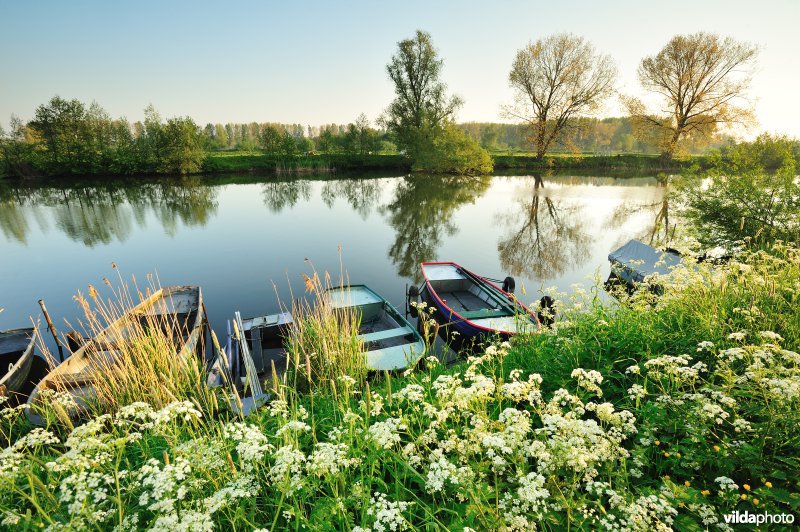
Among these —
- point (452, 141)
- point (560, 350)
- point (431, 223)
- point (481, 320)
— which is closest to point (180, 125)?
point (452, 141)

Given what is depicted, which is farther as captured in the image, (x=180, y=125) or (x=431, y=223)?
(x=180, y=125)

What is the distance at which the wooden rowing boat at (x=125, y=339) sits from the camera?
5.39 m

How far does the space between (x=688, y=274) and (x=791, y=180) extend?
23.9 feet

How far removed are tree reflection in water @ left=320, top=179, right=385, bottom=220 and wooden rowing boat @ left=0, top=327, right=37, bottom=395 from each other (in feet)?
65.1

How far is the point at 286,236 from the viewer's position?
21.9 m

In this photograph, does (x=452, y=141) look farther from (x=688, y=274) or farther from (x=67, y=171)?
(x=67, y=171)

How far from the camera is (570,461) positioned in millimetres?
2236

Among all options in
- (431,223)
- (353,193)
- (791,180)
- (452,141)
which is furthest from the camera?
(452,141)

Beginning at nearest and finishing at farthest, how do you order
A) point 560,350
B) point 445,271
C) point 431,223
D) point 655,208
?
point 560,350, point 445,271, point 431,223, point 655,208

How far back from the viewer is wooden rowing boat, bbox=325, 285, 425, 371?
A: 759 centimetres

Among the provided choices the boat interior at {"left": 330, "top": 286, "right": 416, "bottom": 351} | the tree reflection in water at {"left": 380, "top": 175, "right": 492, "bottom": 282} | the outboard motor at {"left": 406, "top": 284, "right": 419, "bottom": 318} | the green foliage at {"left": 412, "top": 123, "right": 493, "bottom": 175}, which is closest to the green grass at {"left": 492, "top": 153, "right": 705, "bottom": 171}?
the green foliage at {"left": 412, "top": 123, "right": 493, "bottom": 175}

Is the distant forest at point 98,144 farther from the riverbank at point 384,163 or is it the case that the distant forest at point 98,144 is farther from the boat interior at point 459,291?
the boat interior at point 459,291

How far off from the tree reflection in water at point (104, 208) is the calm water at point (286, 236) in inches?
6.1

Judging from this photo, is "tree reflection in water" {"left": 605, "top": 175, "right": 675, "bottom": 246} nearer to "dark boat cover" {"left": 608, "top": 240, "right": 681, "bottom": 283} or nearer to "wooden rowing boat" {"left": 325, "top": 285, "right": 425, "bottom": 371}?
"dark boat cover" {"left": 608, "top": 240, "right": 681, "bottom": 283}
